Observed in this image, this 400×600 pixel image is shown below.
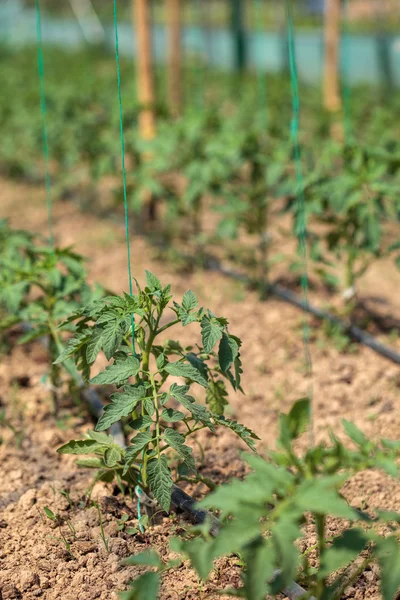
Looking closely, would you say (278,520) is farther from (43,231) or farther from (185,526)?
(43,231)

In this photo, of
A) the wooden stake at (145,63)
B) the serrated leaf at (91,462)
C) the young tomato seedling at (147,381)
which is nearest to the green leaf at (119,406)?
the young tomato seedling at (147,381)

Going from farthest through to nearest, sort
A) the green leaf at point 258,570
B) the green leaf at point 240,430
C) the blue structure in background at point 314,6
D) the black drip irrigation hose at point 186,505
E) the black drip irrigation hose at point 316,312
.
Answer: the blue structure in background at point 314,6 → the black drip irrigation hose at point 316,312 → the green leaf at point 240,430 → the black drip irrigation hose at point 186,505 → the green leaf at point 258,570

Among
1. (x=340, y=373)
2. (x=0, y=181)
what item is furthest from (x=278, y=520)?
(x=0, y=181)

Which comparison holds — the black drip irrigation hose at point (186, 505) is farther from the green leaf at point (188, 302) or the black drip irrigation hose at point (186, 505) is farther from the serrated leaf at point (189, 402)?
the green leaf at point (188, 302)

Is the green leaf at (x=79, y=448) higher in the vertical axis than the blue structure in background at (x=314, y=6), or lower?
lower

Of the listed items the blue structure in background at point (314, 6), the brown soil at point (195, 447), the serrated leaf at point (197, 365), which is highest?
the blue structure in background at point (314, 6)

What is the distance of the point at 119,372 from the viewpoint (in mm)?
1979

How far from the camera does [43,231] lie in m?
5.09

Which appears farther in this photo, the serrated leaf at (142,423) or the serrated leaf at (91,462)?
the serrated leaf at (91,462)

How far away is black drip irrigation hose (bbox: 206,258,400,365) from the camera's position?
3379 millimetres

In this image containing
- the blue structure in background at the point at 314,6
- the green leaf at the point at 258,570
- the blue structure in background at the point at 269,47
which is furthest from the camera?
the blue structure in background at the point at 314,6

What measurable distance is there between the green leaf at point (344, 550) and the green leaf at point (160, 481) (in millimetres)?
528

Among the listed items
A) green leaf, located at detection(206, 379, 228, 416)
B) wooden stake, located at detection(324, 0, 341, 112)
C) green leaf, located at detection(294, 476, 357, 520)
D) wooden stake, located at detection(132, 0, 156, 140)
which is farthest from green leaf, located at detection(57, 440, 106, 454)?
wooden stake, located at detection(324, 0, 341, 112)

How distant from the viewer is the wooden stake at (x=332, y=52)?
239 inches
